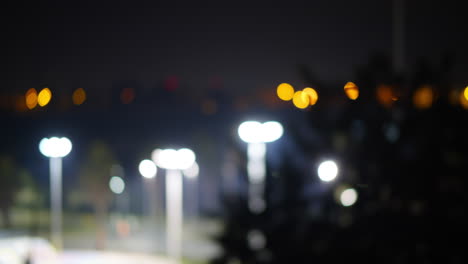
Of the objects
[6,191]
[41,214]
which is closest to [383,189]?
[6,191]

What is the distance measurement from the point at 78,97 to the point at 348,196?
82487 millimetres

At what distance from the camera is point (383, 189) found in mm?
3232

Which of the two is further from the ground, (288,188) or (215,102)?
(215,102)

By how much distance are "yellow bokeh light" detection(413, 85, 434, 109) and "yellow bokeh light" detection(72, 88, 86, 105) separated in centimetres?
7837

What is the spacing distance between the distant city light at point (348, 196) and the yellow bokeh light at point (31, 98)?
73.2 metres

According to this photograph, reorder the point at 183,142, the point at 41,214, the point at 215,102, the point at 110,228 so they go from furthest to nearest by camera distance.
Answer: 1. the point at 215,102
2. the point at 183,142
3. the point at 41,214
4. the point at 110,228

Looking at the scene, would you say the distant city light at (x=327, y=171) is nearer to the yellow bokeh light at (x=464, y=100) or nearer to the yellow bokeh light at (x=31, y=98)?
the yellow bokeh light at (x=464, y=100)

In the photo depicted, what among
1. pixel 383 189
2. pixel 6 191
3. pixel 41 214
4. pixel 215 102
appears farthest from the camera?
pixel 215 102

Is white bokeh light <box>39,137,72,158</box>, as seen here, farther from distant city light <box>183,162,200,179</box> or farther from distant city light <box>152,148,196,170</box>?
distant city light <box>183,162,200,179</box>

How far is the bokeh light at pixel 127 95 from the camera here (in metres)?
84.6

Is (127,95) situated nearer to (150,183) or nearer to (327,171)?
(150,183)

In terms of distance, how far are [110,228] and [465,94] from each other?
153ft

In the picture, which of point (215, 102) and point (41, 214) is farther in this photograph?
point (215, 102)

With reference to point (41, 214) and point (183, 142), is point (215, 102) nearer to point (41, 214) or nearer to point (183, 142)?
point (183, 142)
